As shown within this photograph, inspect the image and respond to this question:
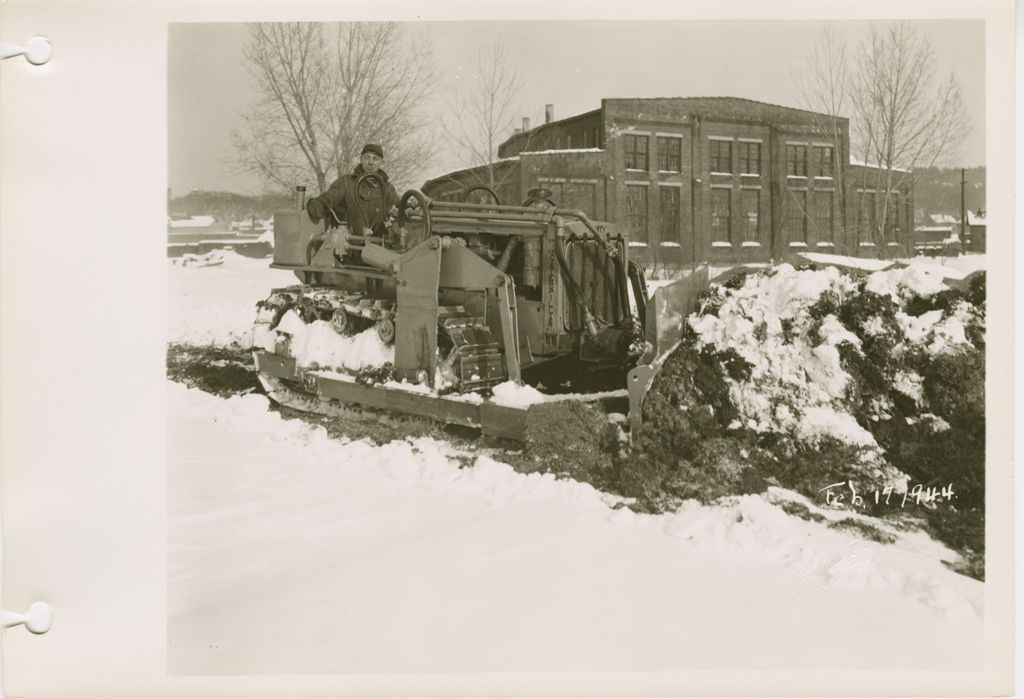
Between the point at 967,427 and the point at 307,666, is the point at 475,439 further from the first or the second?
the point at 967,427

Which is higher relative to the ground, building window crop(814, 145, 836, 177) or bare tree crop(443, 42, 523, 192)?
bare tree crop(443, 42, 523, 192)

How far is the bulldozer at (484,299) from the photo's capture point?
305 cm

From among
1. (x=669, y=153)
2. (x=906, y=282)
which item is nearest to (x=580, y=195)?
(x=669, y=153)

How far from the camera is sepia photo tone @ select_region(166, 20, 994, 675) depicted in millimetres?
2219

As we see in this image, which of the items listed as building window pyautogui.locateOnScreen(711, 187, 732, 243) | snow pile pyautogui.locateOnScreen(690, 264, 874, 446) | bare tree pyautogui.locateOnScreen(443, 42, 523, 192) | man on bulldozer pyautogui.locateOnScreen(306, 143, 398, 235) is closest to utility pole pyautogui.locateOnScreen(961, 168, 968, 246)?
snow pile pyautogui.locateOnScreen(690, 264, 874, 446)

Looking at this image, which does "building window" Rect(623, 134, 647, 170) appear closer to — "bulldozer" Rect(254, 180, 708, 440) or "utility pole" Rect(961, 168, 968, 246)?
"bulldozer" Rect(254, 180, 708, 440)

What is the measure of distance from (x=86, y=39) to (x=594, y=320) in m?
2.11

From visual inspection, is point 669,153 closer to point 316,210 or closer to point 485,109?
point 485,109

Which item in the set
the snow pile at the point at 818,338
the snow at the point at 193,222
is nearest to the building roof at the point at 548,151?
the snow pile at the point at 818,338

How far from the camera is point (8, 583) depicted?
2336 mm

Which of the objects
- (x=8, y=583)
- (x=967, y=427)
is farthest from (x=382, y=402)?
(x=967, y=427)

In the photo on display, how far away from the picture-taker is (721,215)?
2.75 meters

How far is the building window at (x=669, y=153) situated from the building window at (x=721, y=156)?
4.8 inches

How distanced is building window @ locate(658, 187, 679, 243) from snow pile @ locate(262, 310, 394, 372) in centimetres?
138
